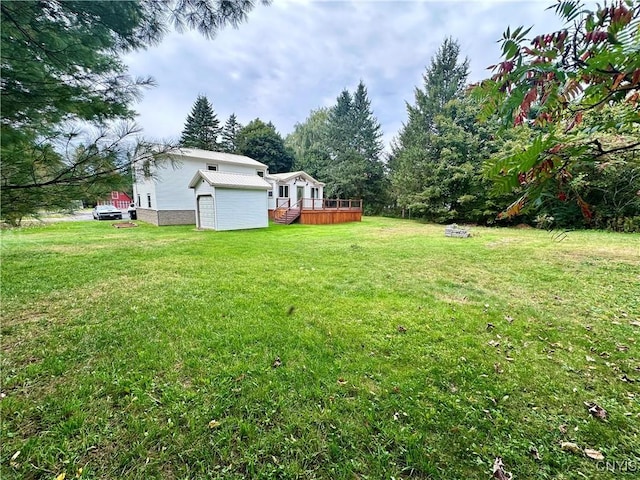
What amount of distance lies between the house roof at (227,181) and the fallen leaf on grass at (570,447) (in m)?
13.7

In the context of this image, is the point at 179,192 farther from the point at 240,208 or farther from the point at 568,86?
the point at 568,86

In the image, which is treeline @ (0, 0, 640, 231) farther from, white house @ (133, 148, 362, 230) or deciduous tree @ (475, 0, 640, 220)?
white house @ (133, 148, 362, 230)

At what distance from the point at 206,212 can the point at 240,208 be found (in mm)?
1706

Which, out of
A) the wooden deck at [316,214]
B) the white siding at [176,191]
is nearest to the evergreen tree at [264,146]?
the wooden deck at [316,214]

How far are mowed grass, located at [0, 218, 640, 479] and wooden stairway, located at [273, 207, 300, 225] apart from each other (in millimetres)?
12809

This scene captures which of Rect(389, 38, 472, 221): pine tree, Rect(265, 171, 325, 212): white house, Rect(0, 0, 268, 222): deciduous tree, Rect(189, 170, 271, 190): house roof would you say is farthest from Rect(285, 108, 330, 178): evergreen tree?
Rect(0, 0, 268, 222): deciduous tree

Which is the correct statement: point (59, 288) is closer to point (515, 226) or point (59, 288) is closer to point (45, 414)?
point (45, 414)

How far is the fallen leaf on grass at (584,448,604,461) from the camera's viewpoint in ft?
5.76

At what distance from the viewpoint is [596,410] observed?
7.00 feet

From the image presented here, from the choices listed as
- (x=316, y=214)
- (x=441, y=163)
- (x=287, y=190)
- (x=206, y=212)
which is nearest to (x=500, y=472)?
(x=206, y=212)

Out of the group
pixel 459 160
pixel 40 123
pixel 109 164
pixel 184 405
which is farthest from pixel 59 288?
pixel 459 160

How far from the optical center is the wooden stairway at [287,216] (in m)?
18.1

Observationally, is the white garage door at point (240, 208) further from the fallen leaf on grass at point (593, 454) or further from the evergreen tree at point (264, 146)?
the evergreen tree at point (264, 146)

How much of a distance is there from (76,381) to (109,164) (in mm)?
2109
